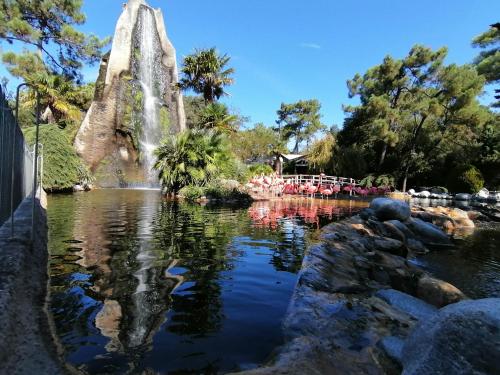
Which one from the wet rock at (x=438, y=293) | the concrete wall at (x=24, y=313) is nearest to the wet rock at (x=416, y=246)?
the wet rock at (x=438, y=293)

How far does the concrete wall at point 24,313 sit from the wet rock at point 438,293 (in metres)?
4.93

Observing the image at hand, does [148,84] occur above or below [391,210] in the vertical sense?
above

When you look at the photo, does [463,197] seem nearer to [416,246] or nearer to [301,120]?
[416,246]

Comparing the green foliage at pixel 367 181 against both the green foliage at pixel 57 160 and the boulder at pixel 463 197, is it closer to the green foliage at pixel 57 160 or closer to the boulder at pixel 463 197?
the boulder at pixel 463 197

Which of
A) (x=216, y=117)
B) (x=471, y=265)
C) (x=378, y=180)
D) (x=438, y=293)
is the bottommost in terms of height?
(x=471, y=265)

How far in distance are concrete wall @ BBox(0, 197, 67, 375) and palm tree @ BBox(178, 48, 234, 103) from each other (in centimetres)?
2575

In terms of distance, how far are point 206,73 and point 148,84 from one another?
6.95 m

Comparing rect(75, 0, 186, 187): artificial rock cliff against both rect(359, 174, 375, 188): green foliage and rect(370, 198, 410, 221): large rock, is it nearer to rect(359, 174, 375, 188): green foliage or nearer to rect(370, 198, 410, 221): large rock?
rect(359, 174, 375, 188): green foliage

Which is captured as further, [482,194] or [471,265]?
[482,194]

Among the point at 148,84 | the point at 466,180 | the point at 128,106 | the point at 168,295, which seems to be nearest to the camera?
the point at 168,295

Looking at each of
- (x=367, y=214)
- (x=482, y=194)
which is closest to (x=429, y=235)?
(x=367, y=214)

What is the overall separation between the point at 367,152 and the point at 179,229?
32655mm

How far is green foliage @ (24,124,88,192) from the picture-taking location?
68.0 feet

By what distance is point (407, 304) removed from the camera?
4914mm
